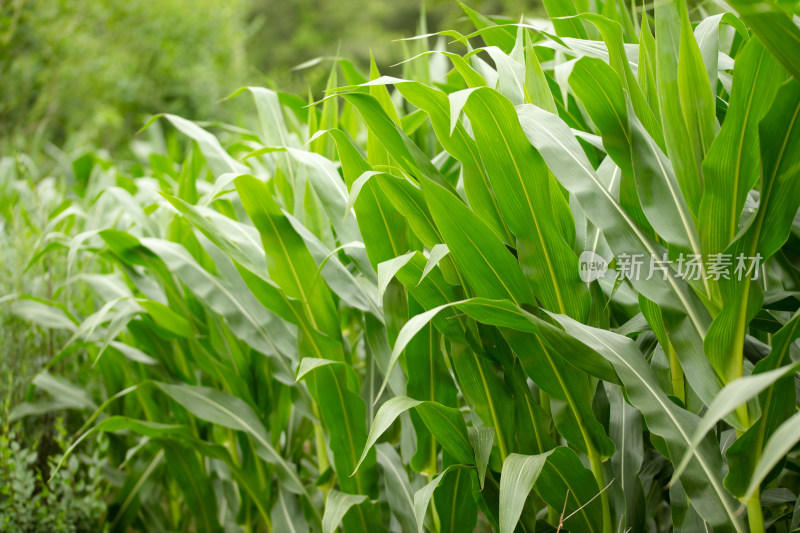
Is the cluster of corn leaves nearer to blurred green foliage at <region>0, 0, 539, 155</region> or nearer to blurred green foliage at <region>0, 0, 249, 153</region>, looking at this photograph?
blurred green foliage at <region>0, 0, 539, 155</region>

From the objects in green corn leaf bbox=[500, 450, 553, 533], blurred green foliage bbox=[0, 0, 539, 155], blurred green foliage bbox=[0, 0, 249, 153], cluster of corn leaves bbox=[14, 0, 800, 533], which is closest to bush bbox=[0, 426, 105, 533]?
cluster of corn leaves bbox=[14, 0, 800, 533]

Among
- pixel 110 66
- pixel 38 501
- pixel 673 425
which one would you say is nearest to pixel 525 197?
pixel 673 425

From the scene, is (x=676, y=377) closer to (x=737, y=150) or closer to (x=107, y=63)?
(x=737, y=150)

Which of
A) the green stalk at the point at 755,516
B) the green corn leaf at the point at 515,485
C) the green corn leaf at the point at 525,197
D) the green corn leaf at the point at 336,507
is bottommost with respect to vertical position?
the green corn leaf at the point at 336,507

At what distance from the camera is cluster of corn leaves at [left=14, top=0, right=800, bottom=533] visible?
0.66m

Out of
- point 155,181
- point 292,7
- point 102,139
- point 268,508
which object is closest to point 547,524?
point 268,508

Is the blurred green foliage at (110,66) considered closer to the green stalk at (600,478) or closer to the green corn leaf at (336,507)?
the green corn leaf at (336,507)

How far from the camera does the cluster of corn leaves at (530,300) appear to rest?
66cm

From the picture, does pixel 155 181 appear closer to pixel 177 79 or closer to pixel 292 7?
pixel 177 79

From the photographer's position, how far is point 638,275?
2.29ft

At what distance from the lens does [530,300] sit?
764mm

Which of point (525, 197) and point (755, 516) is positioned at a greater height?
point (525, 197)

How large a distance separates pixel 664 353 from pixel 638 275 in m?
0.17

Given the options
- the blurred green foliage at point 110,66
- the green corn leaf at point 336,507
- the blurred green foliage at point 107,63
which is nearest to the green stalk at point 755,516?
the green corn leaf at point 336,507
